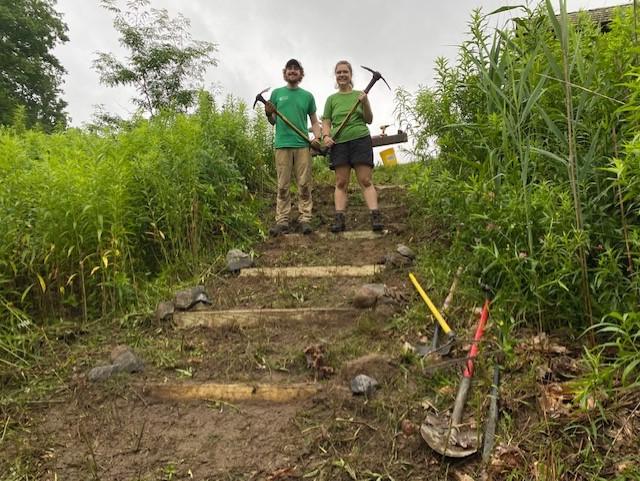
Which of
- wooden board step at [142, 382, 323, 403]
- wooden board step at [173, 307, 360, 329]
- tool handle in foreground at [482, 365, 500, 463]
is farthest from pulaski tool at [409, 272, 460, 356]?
wooden board step at [142, 382, 323, 403]

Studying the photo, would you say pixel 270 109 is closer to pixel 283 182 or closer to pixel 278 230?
pixel 283 182

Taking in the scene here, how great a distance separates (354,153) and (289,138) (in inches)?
26.9

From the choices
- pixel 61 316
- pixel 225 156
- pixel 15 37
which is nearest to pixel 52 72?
pixel 15 37

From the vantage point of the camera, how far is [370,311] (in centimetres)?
303

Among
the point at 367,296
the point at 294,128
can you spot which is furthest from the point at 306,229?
the point at 367,296

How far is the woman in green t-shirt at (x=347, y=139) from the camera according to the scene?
4.65m

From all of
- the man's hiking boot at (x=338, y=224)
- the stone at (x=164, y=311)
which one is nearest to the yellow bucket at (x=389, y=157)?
the man's hiking boot at (x=338, y=224)

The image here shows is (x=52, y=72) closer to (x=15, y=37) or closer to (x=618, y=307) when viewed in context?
(x=15, y=37)

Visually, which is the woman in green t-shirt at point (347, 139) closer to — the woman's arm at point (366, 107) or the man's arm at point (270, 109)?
the woman's arm at point (366, 107)

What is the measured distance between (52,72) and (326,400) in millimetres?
25218

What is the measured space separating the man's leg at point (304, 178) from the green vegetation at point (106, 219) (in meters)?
0.51

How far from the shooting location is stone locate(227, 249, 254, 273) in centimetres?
403

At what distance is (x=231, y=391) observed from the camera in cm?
245

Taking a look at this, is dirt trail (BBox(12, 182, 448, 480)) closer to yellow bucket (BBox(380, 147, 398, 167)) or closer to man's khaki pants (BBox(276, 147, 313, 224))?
man's khaki pants (BBox(276, 147, 313, 224))
